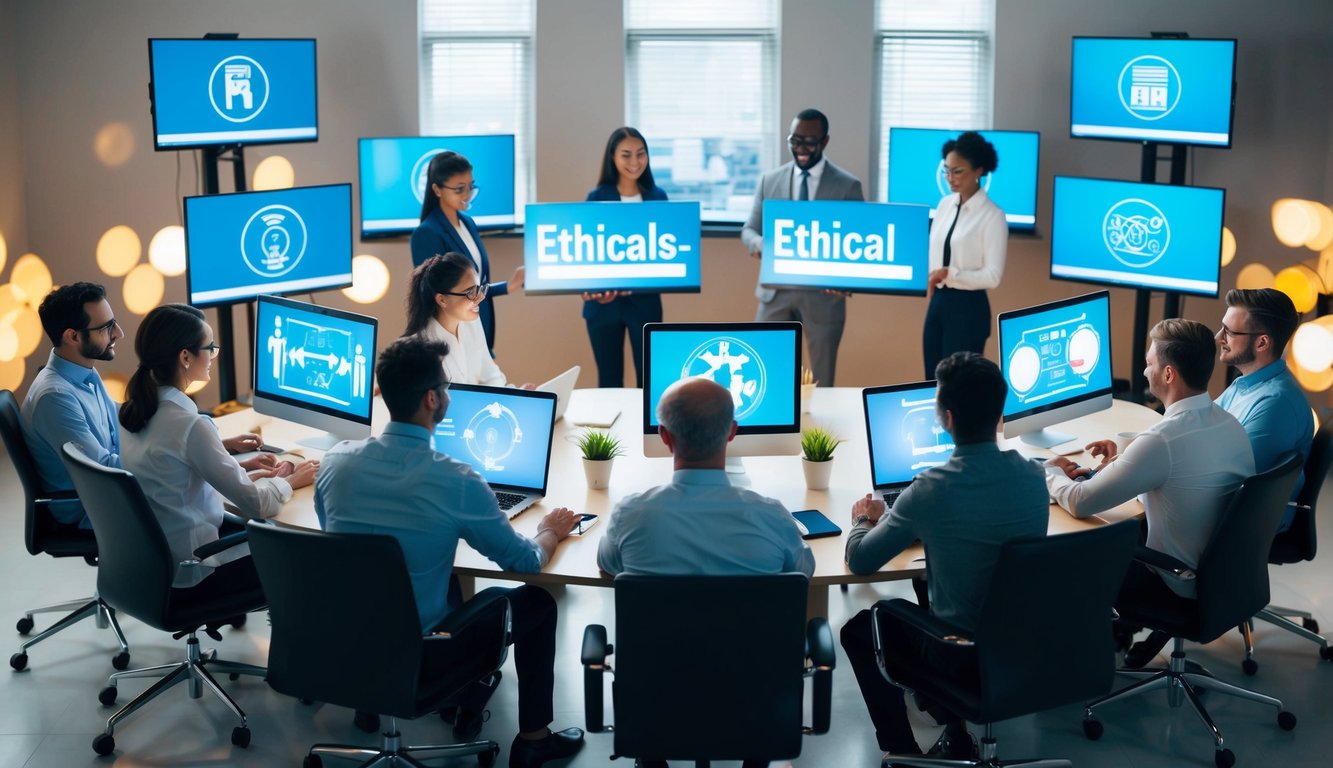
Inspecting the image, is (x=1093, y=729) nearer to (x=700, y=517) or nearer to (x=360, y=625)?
(x=700, y=517)

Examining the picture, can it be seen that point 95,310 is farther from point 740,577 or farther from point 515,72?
point 515,72

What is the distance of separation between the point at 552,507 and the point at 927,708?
48.9 inches

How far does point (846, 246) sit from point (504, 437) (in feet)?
8.23

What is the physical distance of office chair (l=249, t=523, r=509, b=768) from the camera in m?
3.23

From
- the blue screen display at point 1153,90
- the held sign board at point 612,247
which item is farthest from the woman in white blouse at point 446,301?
the blue screen display at point 1153,90

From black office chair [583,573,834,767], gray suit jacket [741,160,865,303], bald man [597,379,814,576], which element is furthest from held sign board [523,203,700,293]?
black office chair [583,573,834,767]

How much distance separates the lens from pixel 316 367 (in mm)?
4578

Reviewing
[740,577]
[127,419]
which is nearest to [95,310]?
[127,419]

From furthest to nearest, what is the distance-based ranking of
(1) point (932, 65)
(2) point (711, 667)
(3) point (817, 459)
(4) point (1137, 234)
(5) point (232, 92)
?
(1) point (932, 65), (4) point (1137, 234), (5) point (232, 92), (3) point (817, 459), (2) point (711, 667)

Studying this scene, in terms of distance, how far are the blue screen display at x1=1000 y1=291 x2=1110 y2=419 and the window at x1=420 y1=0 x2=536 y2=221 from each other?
401 cm

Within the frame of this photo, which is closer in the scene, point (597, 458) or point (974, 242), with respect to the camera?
point (597, 458)

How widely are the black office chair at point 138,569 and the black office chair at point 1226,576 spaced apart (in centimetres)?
264

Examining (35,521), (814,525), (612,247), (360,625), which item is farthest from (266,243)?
(814,525)

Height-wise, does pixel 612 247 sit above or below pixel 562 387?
above
